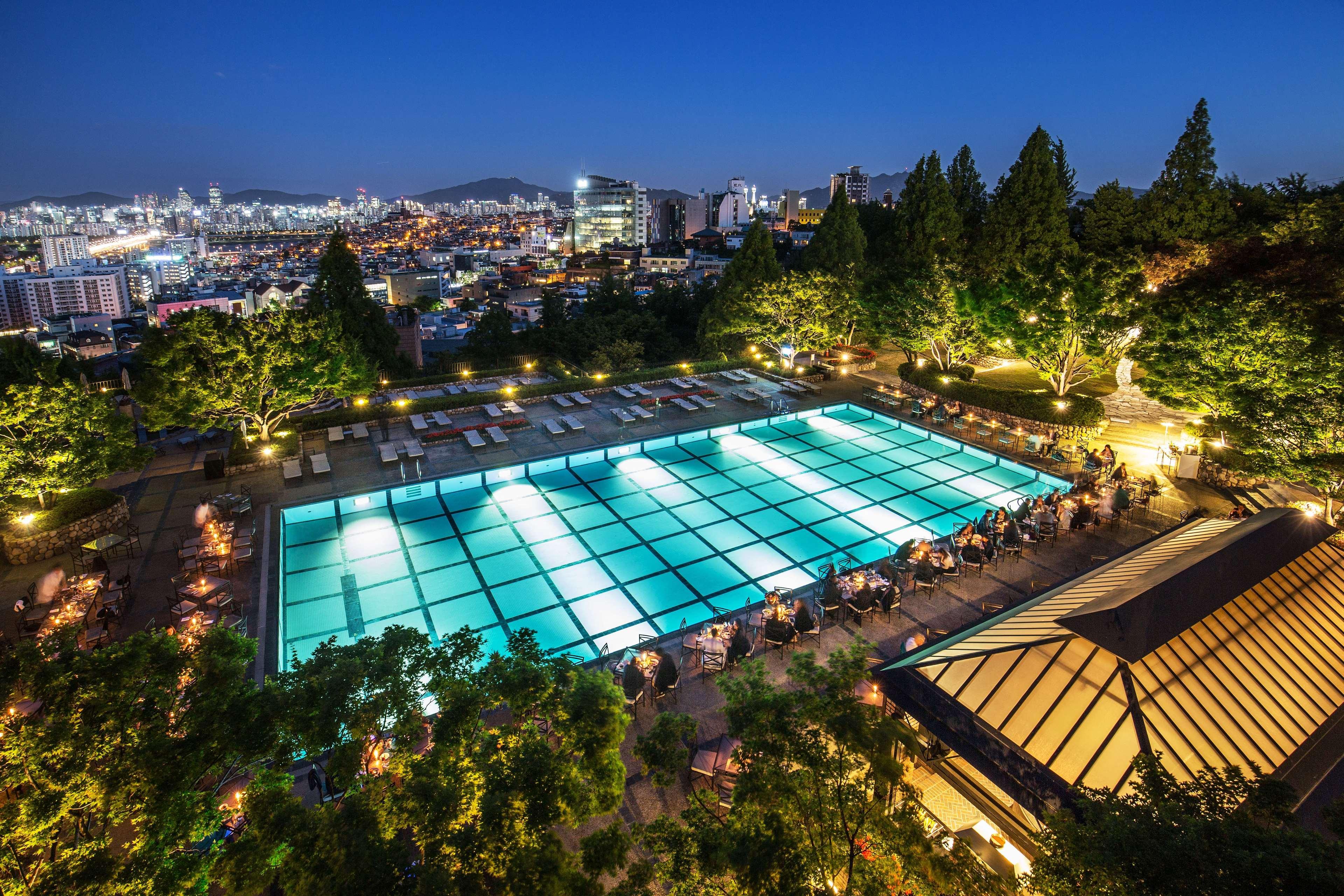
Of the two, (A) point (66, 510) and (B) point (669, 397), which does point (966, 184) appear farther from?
(A) point (66, 510)

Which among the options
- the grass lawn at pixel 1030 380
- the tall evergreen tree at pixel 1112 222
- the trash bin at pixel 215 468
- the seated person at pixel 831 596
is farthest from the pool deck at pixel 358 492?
the tall evergreen tree at pixel 1112 222

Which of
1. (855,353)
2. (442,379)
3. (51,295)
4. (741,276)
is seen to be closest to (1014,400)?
(855,353)

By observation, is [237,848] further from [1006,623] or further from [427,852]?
[1006,623]

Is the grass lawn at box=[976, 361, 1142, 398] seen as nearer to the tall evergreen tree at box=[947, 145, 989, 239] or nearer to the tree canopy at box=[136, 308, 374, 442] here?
the tall evergreen tree at box=[947, 145, 989, 239]

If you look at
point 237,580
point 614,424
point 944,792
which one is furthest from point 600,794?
point 614,424

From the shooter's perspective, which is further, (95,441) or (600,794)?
(95,441)

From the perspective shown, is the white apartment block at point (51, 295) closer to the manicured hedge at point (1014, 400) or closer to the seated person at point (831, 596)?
the manicured hedge at point (1014, 400)
